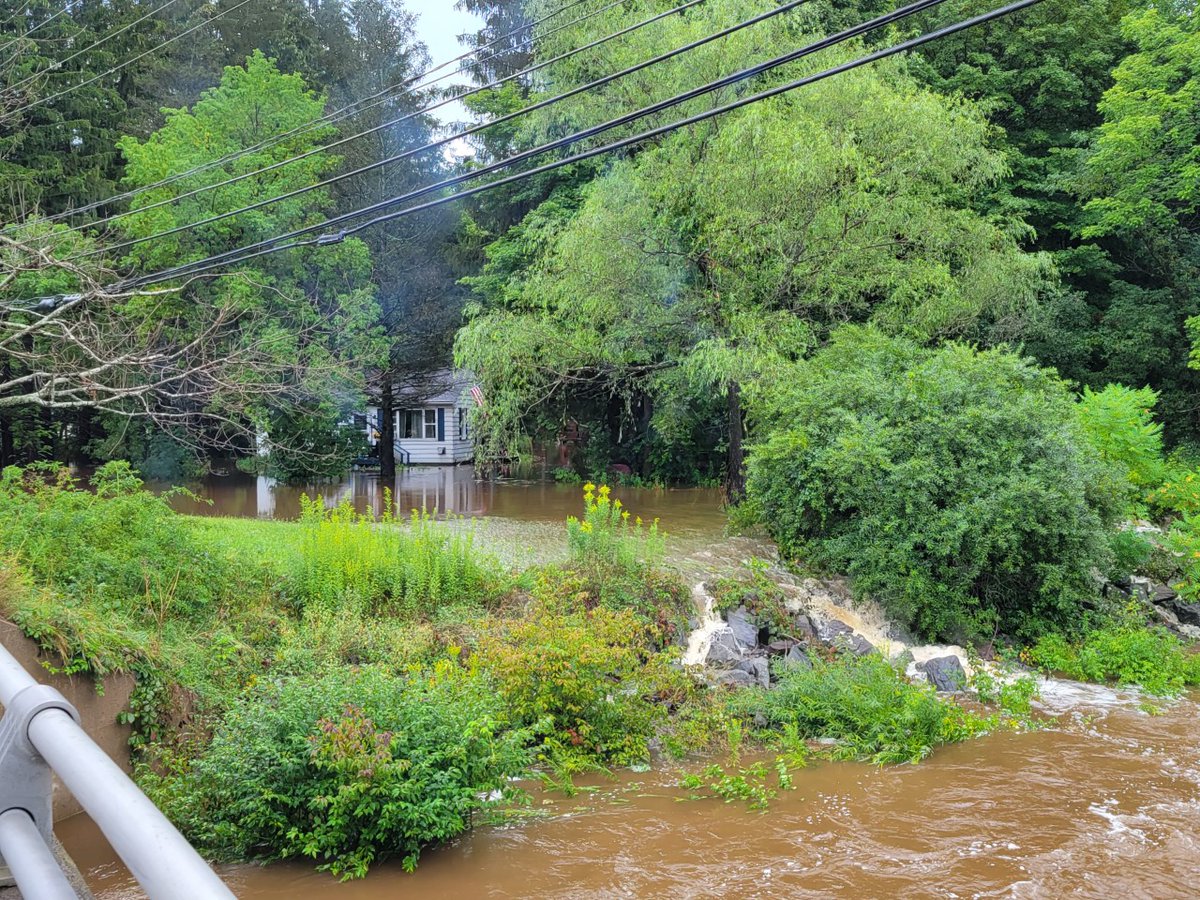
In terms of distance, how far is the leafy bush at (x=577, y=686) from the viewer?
27.0 ft

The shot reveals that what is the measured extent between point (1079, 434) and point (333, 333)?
18.0m

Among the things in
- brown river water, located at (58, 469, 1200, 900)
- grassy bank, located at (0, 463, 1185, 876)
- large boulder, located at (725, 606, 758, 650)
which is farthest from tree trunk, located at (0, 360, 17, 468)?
brown river water, located at (58, 469, 1200, 900)

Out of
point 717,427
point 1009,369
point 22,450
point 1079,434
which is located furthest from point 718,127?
point 22,450

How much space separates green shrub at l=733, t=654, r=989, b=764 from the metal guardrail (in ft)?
25.8

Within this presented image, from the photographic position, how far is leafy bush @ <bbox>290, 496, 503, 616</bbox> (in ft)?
34.0

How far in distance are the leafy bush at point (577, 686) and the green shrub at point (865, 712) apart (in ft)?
4.28

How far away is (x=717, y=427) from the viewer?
87.2 feet

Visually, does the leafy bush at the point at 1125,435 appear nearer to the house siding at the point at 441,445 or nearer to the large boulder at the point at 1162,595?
the large boulder at the point at 1162,595

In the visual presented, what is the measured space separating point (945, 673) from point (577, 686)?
5460mm

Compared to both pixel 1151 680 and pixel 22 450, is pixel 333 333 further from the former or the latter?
pixel 1151 680

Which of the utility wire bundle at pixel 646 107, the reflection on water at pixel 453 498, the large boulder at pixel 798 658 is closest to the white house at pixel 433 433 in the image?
the reflection on water at pixel 453 498

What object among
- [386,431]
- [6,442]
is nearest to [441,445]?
[386,431]

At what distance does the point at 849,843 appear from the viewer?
704 centimetres

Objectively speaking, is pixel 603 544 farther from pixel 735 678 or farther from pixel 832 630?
pixel 832 630
